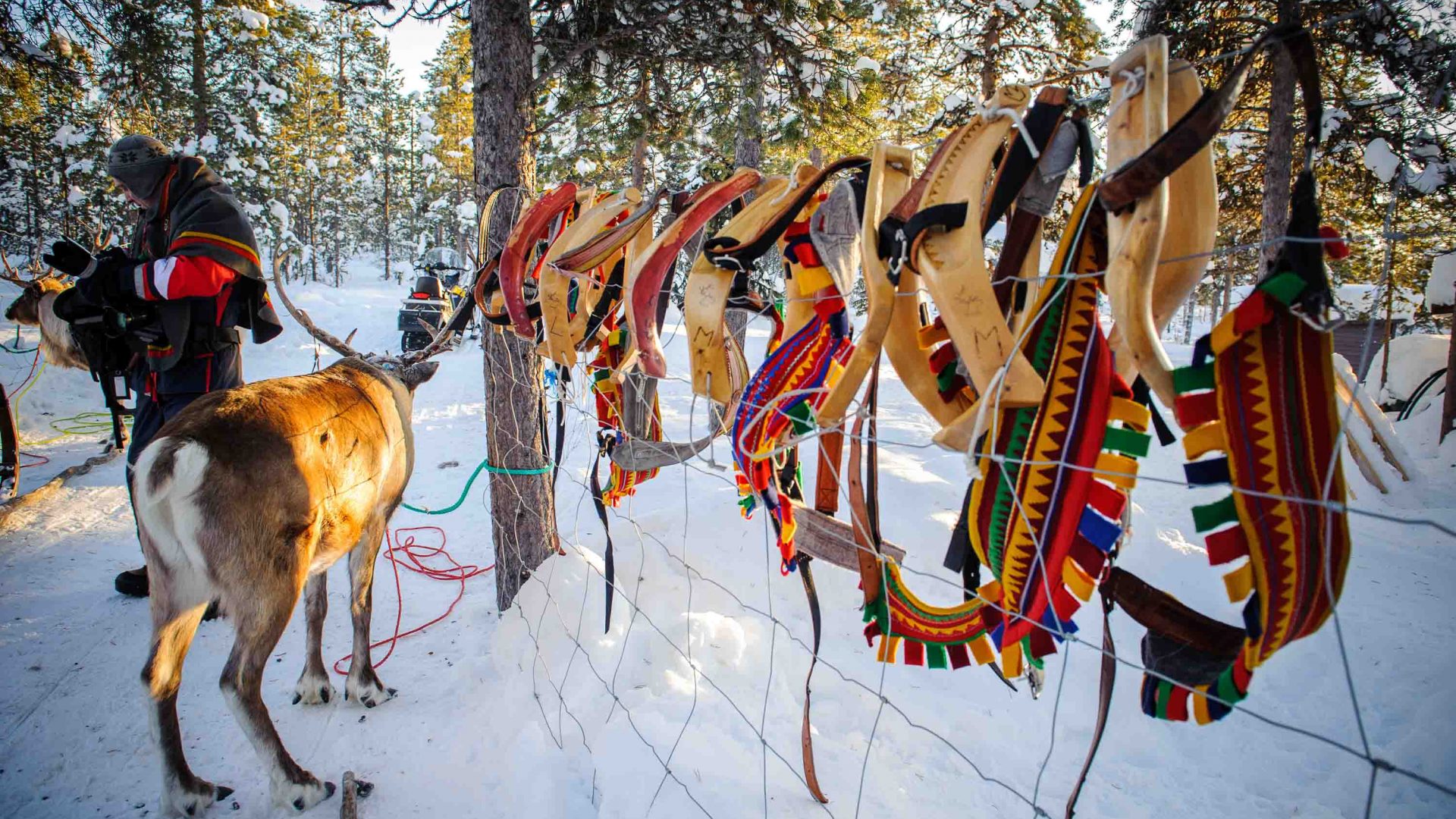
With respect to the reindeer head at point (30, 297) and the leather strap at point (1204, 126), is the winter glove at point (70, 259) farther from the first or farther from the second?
the leather strap at point (1204, 126)

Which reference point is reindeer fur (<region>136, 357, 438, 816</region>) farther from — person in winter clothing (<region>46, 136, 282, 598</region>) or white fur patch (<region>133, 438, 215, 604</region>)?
person in winter clothing (<region>46, 136, 282, 598</region>)

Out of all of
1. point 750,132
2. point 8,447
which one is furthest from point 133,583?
point 750,132

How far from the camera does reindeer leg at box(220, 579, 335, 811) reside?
235cm

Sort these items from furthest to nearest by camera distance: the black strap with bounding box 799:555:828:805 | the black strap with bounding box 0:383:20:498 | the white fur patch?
the black strap with bounding box 0:383:20:498 < the white fur patch < the black strap with bounding box 799:555:828:805

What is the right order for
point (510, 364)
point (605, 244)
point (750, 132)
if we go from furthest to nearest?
point (750, 132) < point (510, 364) < point (605, 244)

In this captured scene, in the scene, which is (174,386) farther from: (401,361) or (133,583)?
(133,583)

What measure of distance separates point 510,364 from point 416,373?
595 millimetres

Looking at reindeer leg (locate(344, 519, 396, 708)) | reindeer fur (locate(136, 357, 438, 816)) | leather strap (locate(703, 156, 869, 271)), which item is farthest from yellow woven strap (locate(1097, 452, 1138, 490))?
reindeer leg (locate(344, 519, 396, 708))

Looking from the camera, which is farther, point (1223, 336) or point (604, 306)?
point (604, 306)

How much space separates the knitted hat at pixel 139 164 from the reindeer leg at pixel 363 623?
7.85ft

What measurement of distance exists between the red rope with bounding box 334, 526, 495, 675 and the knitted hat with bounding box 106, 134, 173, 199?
2639 millimetres

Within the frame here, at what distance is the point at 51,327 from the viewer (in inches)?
161

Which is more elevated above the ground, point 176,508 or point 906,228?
point 906,228

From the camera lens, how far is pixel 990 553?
3.88 ft
